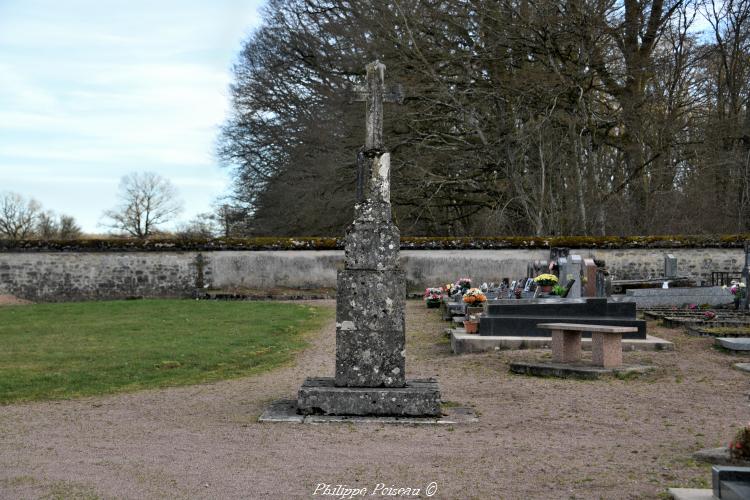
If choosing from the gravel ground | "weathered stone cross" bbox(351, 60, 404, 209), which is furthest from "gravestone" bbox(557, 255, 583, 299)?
"weathered stone cross" bbox(351, 60, 404, 209)

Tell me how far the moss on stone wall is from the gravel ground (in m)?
16.6

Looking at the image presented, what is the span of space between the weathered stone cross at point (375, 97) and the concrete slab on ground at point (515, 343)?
543 cm

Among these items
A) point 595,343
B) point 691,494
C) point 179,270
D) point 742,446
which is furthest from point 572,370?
point 179,270

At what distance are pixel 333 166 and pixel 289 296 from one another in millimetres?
5398

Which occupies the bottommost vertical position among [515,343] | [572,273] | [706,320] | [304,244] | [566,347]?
[515,343]

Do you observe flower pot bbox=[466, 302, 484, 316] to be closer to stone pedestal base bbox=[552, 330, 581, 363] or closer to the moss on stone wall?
stone pedestal base bbox=[552, 330, 581, 363]

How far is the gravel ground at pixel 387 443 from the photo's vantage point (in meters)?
5.72

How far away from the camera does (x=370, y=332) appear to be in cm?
835

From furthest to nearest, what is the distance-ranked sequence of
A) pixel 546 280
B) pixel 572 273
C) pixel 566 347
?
pixel 572 273, pixel 546 280, pixel 566 347

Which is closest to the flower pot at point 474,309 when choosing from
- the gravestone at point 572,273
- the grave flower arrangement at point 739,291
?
the gravestone at point 572,273

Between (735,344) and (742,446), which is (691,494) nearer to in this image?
(742,446)

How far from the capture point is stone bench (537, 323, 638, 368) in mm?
10906

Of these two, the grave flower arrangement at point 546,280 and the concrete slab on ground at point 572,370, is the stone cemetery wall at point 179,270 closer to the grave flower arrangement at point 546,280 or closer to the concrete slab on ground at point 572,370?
the grave flower arrangement at point 546,280

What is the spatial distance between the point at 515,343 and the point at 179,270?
57.5 ft
